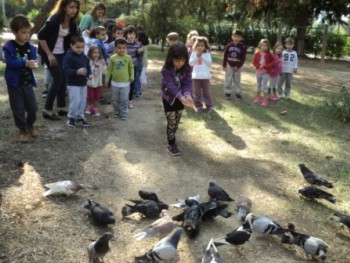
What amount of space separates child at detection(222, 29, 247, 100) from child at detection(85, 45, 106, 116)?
2974 millimetres

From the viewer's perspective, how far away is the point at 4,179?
4.72m

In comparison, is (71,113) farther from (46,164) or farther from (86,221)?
(86,221)

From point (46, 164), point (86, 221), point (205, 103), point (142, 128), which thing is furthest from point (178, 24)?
point (86, 221)

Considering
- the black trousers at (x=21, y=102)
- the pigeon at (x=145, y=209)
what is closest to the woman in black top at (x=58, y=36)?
the black trousers at (x=21, y=102)

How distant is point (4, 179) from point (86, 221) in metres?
1.28

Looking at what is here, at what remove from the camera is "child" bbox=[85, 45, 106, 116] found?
7.21m

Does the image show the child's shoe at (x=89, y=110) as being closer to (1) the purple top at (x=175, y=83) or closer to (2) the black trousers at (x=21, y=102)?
(2) the black trousers at (x=21, y=102)

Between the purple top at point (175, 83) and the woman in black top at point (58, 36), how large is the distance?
1851 mm

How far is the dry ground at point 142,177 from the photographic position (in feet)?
12.4

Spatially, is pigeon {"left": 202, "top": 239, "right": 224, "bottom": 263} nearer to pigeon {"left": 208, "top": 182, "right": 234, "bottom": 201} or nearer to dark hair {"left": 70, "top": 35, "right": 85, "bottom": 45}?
pigeon {"left": 208, "top": 182, "right": 234, "bottom": 201}

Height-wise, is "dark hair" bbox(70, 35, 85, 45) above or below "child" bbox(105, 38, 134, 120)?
above

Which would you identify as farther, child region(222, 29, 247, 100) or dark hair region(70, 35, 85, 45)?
child region(222, 29, 247, 100)

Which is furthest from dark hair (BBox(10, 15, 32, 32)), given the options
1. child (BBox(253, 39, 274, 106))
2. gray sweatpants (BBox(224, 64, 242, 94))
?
child (BBox(253, 39, 274, 106))

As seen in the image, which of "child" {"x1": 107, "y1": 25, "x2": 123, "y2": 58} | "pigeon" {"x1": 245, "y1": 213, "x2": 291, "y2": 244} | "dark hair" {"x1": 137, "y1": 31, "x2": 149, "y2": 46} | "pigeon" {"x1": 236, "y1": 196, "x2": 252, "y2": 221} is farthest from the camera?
"dark hair" {"x1": 137, "y1": 31, "x2": 149, "y2": 46}
